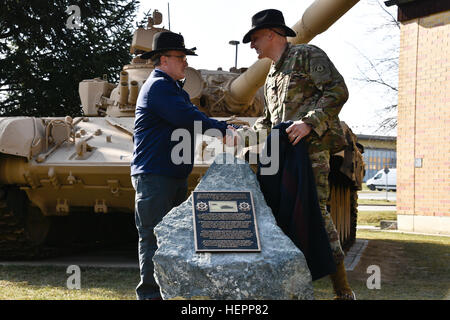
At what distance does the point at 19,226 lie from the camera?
8.23m

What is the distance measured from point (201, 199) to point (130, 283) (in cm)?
328

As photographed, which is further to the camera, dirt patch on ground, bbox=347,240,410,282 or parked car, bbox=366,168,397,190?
parked car, bbox=366,168,397,190

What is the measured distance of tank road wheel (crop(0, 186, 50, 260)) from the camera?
8.02 metres

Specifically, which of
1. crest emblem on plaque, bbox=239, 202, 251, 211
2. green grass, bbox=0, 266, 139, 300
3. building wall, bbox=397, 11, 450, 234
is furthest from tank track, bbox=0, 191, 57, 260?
building wall, bbox=397, 11, 450, 234

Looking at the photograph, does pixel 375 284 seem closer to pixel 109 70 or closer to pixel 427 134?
pixel 427 134

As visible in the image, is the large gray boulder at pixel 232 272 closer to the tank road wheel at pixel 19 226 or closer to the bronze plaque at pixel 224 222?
the bronze plaque at pixel 224 222

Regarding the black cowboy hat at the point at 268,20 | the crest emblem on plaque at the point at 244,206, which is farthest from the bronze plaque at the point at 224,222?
the black cowboy hat at the point at 268,20

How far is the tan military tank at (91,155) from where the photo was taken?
7258 mm

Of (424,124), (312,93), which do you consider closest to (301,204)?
(312,93)

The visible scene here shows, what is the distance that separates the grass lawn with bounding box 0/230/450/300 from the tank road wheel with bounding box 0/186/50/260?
0.48m

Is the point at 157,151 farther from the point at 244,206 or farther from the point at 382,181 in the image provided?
the point at 382,181

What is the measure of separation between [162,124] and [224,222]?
3.29ft

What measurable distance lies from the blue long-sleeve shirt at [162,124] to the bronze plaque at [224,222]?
54cm

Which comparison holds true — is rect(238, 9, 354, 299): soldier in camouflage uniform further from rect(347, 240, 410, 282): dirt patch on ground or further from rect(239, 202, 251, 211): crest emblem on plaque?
rect(347, 240, 410, 282): dirt patch on ground
